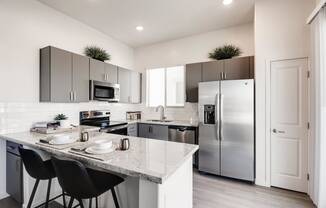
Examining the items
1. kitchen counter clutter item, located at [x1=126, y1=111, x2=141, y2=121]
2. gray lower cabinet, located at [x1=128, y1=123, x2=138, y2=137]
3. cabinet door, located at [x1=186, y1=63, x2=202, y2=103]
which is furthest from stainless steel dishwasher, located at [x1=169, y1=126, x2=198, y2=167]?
kitchen counter clutter item, located at [x1=126, y1=111, x2=141, y2=121]

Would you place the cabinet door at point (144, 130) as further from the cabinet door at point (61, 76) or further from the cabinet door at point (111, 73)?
the cabinet door at point (61, 76)

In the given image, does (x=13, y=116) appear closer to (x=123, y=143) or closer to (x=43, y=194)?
(x=43, y=194)

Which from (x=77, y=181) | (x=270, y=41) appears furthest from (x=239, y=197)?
(x=270, y=41)

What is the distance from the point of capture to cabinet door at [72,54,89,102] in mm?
2939

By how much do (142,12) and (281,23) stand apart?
2.34 metres

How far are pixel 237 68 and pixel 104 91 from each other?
275 centimetres

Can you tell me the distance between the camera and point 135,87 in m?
4.53

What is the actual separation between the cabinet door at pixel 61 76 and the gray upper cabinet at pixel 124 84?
4.20 ft

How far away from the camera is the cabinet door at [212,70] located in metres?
3.36

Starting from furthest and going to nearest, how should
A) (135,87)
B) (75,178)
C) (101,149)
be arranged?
(135,87) < (101,149) < (75,178)

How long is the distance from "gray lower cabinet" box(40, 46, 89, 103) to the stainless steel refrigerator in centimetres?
230

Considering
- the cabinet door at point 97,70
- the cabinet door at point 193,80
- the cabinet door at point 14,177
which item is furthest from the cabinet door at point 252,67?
the cabinet door at point 14,177

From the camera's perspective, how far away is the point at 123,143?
160 cm

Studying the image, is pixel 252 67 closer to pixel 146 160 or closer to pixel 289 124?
pixel 289 124
